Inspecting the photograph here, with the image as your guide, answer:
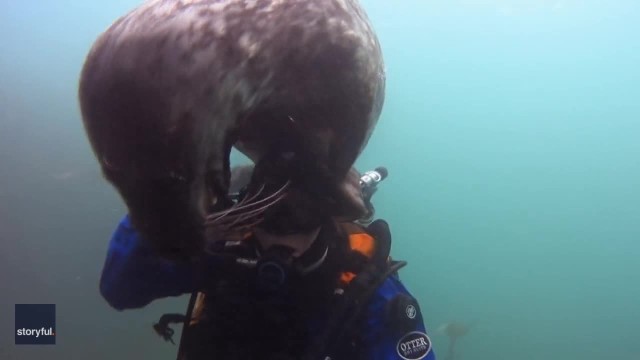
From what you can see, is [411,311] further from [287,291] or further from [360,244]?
[287,291]

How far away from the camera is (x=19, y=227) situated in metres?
11.0

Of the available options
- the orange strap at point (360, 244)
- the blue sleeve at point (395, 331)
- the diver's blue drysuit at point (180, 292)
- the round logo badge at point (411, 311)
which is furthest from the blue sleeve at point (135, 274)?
the round logo badge at point (411, 311)

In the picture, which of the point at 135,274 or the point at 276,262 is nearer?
the point at 276,262

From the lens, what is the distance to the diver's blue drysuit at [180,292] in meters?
1.95

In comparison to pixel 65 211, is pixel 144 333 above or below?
below

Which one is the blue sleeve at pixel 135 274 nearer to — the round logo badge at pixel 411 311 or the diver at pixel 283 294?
the diver at pixel 283 294

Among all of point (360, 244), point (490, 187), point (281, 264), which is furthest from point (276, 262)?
point (490, 187)

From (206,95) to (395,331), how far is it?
1240 mm

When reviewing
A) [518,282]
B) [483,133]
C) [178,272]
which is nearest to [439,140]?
[483,133]

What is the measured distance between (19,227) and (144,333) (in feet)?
12.4

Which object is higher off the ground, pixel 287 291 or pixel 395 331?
pixel 287 291

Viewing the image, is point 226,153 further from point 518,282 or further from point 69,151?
point 518,282

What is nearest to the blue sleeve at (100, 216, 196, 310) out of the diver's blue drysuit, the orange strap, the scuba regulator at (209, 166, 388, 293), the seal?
the diver's blue drysuit

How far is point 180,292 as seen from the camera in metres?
2.05
